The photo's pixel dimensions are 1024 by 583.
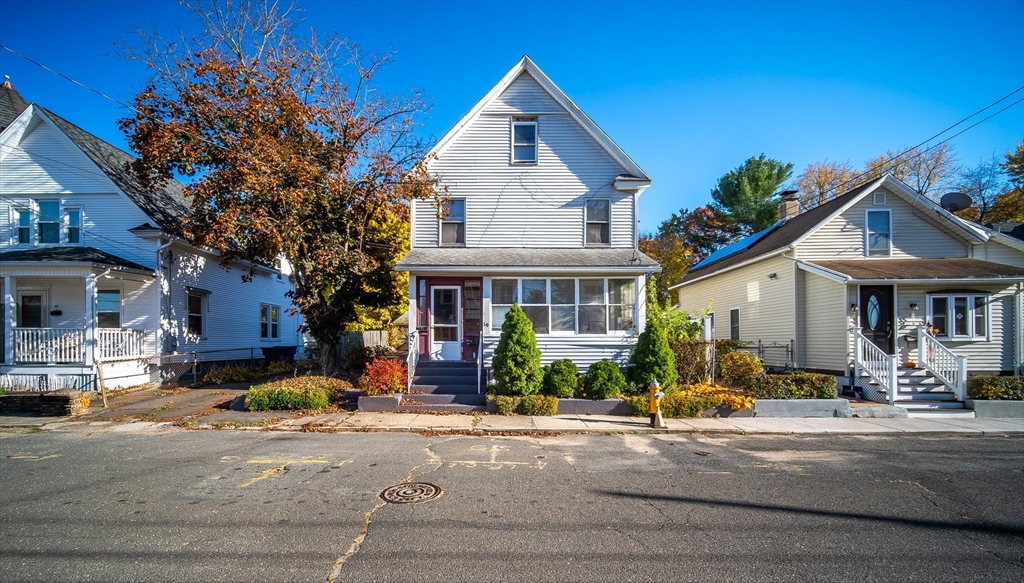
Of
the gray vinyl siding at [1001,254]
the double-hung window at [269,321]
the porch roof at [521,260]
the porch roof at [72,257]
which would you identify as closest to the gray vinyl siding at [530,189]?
the porch roof at [521,260]

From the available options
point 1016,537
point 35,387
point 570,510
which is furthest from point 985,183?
point 35,387

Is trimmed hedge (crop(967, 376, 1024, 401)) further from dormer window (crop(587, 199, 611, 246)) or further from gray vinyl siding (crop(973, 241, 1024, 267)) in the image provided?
dormer window (crop(587, 199, 611, 246))

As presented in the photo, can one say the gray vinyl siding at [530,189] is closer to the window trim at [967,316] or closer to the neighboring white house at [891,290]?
the neighboring white house at [891,290]

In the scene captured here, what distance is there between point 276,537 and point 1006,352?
2104cm

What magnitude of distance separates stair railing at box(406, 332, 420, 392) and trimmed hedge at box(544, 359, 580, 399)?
11.8 ft

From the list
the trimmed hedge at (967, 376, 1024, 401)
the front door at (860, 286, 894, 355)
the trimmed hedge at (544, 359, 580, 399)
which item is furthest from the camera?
the front door at (860, 286, 894, 355)

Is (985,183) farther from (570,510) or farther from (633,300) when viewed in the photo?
(570,510)

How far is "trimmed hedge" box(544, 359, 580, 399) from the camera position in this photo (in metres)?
12.7

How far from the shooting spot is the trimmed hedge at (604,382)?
12539 millimetres

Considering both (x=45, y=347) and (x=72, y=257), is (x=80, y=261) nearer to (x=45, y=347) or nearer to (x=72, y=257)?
(x=72, y=257)

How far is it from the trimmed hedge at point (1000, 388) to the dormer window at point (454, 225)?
14860 mm

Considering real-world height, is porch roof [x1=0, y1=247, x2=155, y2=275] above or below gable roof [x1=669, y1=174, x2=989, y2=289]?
below

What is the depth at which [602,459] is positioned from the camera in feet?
26.9

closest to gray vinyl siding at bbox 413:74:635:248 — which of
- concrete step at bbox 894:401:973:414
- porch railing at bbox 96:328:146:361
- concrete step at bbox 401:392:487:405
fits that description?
concrete step at bbox 401:392:487:405
